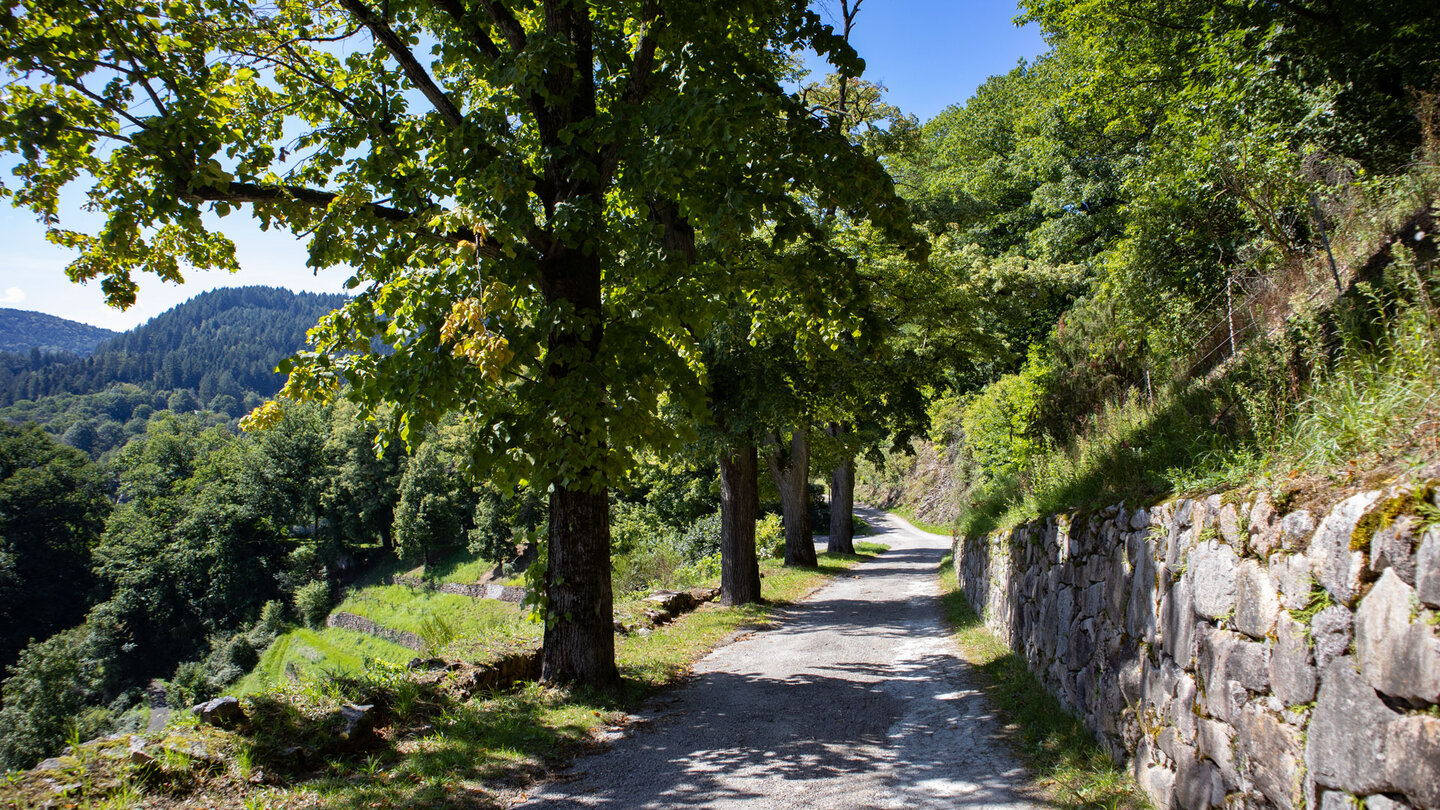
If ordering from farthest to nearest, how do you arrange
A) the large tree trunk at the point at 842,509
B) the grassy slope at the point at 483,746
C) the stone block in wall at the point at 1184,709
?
the large tree trunk at the point at 842,509 < the grassy slope at the point at 483,746 < the stone block in wall at the point at 1184,709

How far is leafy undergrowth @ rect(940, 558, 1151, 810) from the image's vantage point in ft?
14.8

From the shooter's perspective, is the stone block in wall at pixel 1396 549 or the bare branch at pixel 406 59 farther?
the bare branch at pixel 406 59

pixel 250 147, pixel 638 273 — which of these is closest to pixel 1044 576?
pixel 638 273

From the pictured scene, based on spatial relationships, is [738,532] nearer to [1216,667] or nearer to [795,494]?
[795,494]

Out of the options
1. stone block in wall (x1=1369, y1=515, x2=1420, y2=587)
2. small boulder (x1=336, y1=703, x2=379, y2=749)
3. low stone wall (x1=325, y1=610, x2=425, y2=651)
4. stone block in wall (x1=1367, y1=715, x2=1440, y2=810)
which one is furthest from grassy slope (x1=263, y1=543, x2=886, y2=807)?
low stone wall (x1=325, y1=610, x2=425, y2=651)

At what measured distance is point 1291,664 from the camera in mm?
2994

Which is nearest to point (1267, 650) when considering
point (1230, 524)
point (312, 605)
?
point (1230, 524)

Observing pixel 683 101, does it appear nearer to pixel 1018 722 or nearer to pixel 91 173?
pixel 91 173

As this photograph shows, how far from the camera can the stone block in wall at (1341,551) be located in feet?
8.59

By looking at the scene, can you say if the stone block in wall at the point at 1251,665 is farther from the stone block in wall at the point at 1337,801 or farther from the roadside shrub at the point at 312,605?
the roadside shrub at the point at 312,605

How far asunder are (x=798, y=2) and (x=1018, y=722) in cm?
679

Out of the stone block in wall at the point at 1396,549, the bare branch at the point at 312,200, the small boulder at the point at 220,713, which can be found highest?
the bare branch at the point at 312,200

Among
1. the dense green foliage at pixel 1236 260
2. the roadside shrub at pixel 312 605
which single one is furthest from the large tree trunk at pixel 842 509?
the roadside shrub at pixel 312 605

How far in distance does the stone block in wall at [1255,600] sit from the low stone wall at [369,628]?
45026 mm
